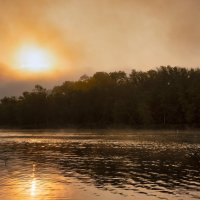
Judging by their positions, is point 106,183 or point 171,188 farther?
point 106,183

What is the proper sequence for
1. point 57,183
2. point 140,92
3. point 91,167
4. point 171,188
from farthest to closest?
point 140,92
point 91,167
point 57,183
point 171,188

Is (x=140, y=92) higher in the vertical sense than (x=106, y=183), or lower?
higher

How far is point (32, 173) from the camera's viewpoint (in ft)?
159

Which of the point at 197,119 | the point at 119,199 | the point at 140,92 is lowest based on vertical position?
the point at 119,199

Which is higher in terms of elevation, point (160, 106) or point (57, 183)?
point (160, 106)

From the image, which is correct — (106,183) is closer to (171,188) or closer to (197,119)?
(171,188)

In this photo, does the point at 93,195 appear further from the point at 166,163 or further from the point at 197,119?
the point at 197,119

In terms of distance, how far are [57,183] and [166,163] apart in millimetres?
20738

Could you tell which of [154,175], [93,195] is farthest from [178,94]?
[93,195]

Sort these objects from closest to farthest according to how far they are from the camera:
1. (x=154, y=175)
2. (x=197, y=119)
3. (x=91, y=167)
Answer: (x=154, y=175) → (x=91, y=167) → (x=197, y=119)

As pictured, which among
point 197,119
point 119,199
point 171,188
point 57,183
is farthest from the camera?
point 197,119

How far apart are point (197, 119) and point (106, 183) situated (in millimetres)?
140839

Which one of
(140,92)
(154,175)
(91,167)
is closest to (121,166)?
(91,167)

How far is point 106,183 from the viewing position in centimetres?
4197
